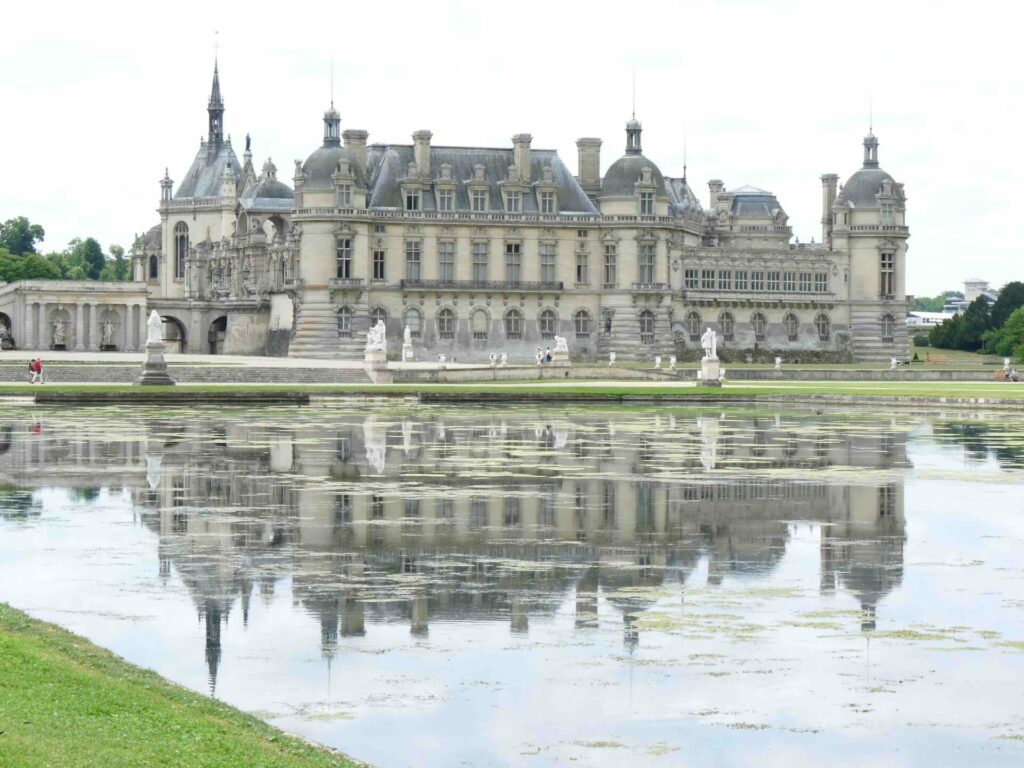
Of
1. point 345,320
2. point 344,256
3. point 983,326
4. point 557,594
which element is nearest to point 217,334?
point 345,320

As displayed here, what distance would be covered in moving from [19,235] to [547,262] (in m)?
90.0

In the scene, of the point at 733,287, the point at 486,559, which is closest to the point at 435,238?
the point at 733,287

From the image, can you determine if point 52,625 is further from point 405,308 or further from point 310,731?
point 405,308

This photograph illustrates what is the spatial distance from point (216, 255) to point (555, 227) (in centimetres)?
2956

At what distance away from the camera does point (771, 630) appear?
17.8 metres

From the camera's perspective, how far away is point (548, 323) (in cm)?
10231

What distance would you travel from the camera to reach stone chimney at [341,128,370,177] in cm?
9994

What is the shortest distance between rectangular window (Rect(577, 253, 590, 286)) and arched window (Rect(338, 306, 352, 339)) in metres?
13.1

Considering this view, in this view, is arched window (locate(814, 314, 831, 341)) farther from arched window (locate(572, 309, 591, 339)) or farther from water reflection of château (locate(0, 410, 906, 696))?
water reflection of château (locate(0, 410, 906, 696))

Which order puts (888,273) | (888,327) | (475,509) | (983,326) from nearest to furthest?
1. (475,509)
2. (888,273)
3. (888,327)
4. (983,326)

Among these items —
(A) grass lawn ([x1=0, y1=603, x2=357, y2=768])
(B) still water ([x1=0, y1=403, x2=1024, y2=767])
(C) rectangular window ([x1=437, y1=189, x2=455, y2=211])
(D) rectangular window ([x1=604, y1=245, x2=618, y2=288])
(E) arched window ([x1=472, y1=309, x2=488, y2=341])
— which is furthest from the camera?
(D) rectangular window ([x1=604, y1=245, x2=618, y2=288])

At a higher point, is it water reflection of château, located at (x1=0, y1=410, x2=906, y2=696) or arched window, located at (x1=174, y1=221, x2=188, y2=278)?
arched window, located at (x1=174, y1=221, x2=188, y2=278)

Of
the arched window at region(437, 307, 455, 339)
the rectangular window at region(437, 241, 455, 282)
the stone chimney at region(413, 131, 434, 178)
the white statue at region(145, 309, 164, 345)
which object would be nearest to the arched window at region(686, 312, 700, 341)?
the arched window at region(437, 307, 455, 339)

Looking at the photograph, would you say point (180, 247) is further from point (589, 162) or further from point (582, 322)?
point (582, 322)
